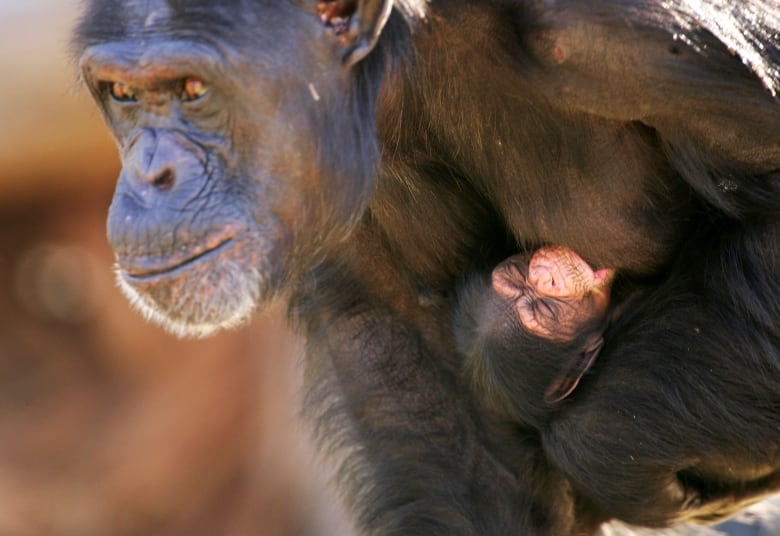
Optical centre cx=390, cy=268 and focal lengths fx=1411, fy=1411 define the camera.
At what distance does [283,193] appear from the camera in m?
4.20

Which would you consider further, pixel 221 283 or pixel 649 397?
pixel 649 397

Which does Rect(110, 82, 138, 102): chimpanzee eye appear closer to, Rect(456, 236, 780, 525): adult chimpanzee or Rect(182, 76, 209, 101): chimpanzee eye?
Rect(182, 76, 209, 101): chimpanzee eye

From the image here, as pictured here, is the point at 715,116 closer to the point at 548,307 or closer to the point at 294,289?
the point at 548,307

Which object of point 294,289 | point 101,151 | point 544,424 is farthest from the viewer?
point 101,151

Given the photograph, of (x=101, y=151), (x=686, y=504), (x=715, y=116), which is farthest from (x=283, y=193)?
(x=101, y=151)

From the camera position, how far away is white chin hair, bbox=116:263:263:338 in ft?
13.6

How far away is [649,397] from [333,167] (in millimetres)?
1264

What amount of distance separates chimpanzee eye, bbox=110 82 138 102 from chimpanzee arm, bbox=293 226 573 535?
1.19 meters

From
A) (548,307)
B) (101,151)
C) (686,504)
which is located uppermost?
(548,307)

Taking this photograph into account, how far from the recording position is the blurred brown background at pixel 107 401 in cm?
878

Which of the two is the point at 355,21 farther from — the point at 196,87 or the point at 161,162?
the point at 161,162

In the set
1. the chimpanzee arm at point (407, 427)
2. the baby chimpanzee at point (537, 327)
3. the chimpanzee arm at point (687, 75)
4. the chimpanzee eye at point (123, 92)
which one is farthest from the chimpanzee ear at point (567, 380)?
the chimpanzee eye at point (123, 92)

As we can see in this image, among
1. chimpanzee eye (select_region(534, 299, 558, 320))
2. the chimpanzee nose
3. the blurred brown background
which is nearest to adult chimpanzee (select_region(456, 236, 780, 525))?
chimpanzee eye (select_region(534, 299, 558, 320))

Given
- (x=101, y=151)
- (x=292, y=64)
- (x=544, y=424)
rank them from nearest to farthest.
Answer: (x=292, y=64)
(x=544, y=424)
(x=101, y=151)
